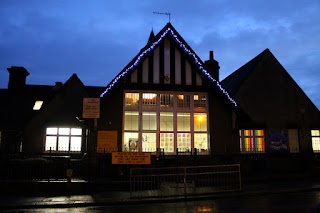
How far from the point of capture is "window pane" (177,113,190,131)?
61.0ft

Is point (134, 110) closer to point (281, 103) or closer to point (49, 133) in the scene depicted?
Answer: point (49, 133)

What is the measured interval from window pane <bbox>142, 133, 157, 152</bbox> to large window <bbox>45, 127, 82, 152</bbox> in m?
7.38

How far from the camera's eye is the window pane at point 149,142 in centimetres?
1806

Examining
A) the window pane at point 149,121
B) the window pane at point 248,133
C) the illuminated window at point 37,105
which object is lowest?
the window pane at point 248,133

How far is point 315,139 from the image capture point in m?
23.7

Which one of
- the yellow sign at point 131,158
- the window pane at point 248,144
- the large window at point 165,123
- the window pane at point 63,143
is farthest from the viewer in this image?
the window pane at point 63,143

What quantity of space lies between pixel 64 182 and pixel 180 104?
857 cm

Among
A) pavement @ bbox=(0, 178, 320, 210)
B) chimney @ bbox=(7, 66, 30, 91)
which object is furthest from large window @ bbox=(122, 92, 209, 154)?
chimney @ bbox=(7, 66, 30, 91)

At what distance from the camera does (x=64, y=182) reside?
1331 cm

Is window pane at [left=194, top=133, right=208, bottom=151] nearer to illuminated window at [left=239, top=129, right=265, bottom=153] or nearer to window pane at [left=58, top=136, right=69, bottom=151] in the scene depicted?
illuminated window at [left=239, top=129, right=265, bottom=153]

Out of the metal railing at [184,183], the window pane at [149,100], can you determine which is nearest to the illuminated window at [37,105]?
the window pane at [149,100]

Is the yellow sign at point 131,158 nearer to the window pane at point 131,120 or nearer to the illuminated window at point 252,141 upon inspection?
the window pane at point 131,120

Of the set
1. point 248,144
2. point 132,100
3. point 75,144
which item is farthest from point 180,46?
point 75,144

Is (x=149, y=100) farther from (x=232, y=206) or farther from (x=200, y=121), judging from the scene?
(x=232, y=206)
